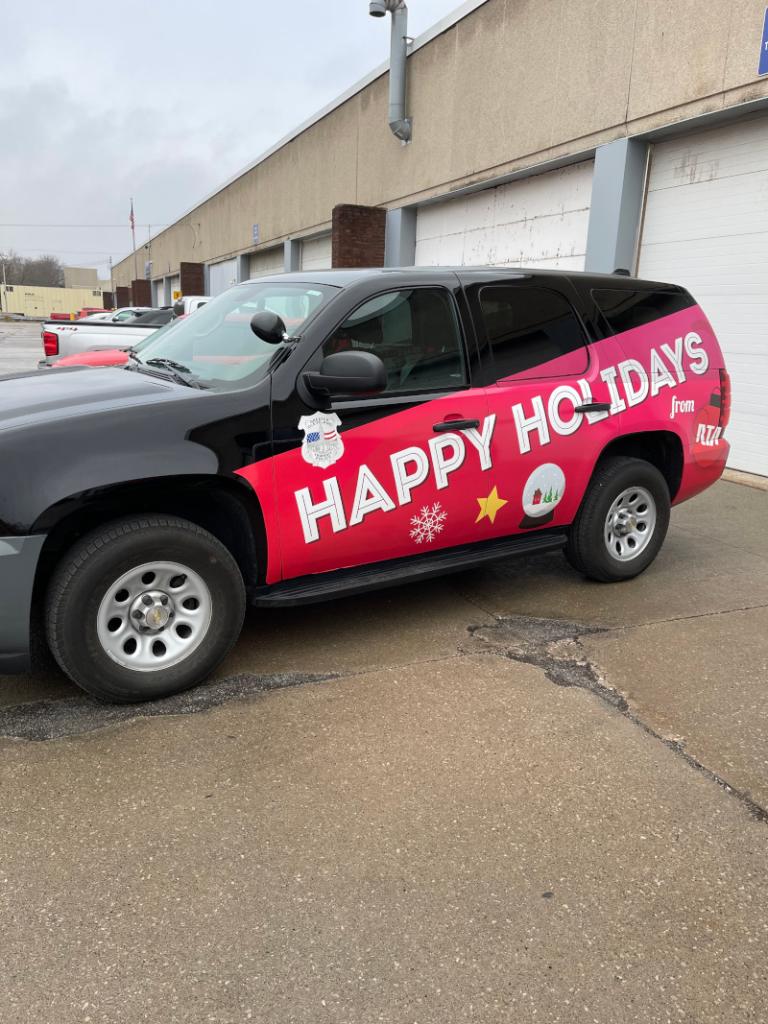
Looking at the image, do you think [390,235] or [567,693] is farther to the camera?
[390,235]

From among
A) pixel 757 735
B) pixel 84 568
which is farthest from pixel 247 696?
pixel 757 735

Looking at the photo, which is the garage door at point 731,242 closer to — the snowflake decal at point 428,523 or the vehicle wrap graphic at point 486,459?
the vehicle wrap graphic at point 486,459

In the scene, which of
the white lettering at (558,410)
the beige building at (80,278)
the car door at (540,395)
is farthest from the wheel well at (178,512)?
the beige building at (80,278)

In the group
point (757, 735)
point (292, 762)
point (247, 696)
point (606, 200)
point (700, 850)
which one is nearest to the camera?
point (700, 850)

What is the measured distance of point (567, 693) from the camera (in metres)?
3.62

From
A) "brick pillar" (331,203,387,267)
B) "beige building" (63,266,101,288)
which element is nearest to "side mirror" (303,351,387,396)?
"brick pillar" (331,203,387,267)

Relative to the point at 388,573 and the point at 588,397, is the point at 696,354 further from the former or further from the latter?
the point at 388,573

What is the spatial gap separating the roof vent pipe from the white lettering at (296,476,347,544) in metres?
12.6

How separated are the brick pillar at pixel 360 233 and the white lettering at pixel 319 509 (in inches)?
503

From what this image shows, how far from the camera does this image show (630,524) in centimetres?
505

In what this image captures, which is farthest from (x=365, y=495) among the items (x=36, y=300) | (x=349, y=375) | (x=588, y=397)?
(x=36, y=300)

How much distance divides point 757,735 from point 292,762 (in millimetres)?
1913

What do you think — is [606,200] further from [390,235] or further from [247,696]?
[247,696]

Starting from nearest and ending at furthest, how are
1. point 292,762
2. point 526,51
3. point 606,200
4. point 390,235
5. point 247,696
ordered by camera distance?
1. point 292,762
2. point 247,696
3. point 606,200
4. point 526,51
5. point 390,235
